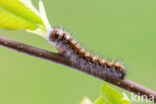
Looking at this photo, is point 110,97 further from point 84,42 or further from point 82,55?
point 84,42

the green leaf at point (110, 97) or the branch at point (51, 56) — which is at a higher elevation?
the branch at point (51, 56)

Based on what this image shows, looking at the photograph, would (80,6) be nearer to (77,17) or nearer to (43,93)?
(77,17)

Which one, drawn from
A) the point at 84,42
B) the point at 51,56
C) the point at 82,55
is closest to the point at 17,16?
the point at 51,56

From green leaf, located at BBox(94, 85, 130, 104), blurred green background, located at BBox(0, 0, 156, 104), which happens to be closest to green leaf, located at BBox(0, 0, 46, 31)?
green leaf, located at BBox(94, 85, 130, 104)

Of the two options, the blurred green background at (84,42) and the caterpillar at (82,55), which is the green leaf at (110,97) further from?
the blurred green background at (84,42)

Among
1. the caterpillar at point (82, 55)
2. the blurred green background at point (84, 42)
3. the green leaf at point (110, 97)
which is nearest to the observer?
the green leaf at point (110, 97)

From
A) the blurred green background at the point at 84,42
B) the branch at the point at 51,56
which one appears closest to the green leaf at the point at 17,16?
the branch at the point at 51,56
